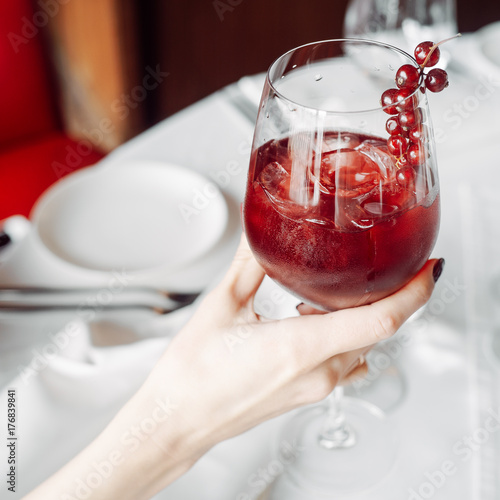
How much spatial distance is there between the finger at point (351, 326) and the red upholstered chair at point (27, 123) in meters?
1.36

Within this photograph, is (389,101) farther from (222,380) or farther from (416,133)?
(222,380)

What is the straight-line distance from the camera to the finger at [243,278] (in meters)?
0.79

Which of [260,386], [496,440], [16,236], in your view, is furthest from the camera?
[16,236]

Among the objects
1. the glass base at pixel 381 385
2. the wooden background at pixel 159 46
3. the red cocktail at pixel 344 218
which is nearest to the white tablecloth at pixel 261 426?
the glass base at pixel 381 385

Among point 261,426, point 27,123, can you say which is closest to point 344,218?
point 261,426

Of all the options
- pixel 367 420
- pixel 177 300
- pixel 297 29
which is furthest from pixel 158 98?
pixel 367 420

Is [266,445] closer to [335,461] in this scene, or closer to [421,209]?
[335,461]

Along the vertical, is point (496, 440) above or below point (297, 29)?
above

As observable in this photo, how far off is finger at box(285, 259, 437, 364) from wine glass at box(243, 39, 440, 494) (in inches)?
0.9

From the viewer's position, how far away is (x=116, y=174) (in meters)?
1.28

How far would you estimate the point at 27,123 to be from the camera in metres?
2.09

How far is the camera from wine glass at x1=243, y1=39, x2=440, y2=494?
2.10ft

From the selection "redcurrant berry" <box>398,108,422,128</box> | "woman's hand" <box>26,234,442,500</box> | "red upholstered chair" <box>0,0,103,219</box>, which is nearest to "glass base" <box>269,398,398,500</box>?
"woman's hand" <box>26,234,442,500</box>

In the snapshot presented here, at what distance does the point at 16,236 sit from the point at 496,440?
0.89 m
